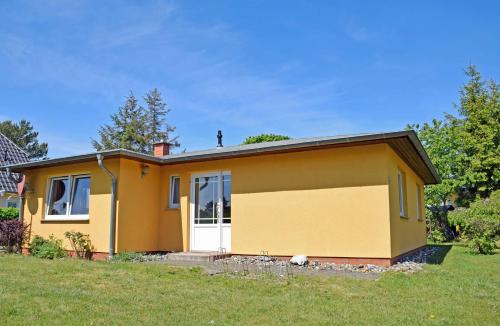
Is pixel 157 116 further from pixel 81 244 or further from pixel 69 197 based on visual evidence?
pixel 81 244

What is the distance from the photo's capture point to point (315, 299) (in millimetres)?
5875

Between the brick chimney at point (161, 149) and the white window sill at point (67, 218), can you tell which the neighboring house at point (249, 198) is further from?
the brick chimney at point (161, 149)

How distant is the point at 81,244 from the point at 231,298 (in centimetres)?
689

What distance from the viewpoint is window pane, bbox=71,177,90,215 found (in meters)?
11.9

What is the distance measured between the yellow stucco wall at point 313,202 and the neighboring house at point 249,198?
0.02m

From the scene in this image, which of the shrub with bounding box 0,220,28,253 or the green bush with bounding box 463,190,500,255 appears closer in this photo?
the shrub with bounding box 0,220,28,253

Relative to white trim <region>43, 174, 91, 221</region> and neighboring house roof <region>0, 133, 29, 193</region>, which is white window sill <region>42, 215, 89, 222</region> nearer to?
white trim <region>43, 174, 91, 221</region>

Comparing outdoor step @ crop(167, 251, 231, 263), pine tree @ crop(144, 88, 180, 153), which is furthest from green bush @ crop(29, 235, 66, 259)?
pine tree @ crop(144, 88, 180, 153)

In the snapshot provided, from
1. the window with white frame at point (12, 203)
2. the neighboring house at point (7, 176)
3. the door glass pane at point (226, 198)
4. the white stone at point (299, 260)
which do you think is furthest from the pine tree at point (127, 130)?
the white stone at point (299, 260)

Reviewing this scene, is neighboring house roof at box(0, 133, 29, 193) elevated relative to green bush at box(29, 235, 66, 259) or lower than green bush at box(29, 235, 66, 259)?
elevated

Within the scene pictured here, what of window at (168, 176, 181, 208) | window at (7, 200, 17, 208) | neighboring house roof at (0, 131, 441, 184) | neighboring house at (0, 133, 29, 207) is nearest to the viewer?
neighboring house roof at (0, 131, 441, 184)

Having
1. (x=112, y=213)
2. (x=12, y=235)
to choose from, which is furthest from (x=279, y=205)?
(x=12, y=235)

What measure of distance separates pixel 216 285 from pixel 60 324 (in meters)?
2.92

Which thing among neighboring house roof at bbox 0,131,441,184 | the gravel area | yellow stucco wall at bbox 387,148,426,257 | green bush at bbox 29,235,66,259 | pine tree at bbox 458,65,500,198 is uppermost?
pine tree at bbox 458,65,500,198
